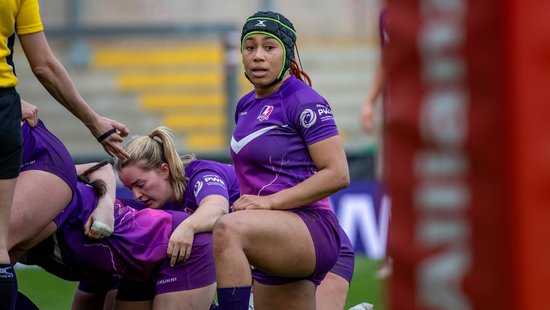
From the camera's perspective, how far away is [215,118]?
39.3 ft

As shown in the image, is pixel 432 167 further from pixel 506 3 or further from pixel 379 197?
pixel 379 197

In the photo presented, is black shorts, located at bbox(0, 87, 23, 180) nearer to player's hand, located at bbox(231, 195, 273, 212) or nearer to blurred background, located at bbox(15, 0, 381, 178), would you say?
player's hand, located at bbox(231, 195, 273, 212)

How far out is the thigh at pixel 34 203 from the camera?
13.5 feet

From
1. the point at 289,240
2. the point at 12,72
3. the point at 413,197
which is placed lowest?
the point at 289,240

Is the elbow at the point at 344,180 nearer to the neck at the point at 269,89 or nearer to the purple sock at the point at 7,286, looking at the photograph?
the neck at the point at 269,89

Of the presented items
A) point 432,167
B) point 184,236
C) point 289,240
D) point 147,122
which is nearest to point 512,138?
point 432,167

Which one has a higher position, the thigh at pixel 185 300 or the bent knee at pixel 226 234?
the bent knee at pixel 226 234

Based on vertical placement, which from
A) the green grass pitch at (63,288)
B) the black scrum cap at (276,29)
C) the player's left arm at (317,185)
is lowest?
the green grass pitch at (63,288)

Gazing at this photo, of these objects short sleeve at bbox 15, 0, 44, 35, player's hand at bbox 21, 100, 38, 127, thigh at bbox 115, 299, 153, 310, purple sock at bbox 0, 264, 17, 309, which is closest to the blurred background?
thigh at bbox 115, 299, 153, 310

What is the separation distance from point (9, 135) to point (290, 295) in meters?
1.31

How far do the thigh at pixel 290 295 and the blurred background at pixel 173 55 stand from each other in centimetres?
848

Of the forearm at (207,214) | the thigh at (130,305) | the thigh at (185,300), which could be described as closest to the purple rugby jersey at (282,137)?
the forearm at (207,214)

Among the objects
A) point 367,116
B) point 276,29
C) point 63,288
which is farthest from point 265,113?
point 63,288

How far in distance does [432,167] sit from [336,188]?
7.95 ft
